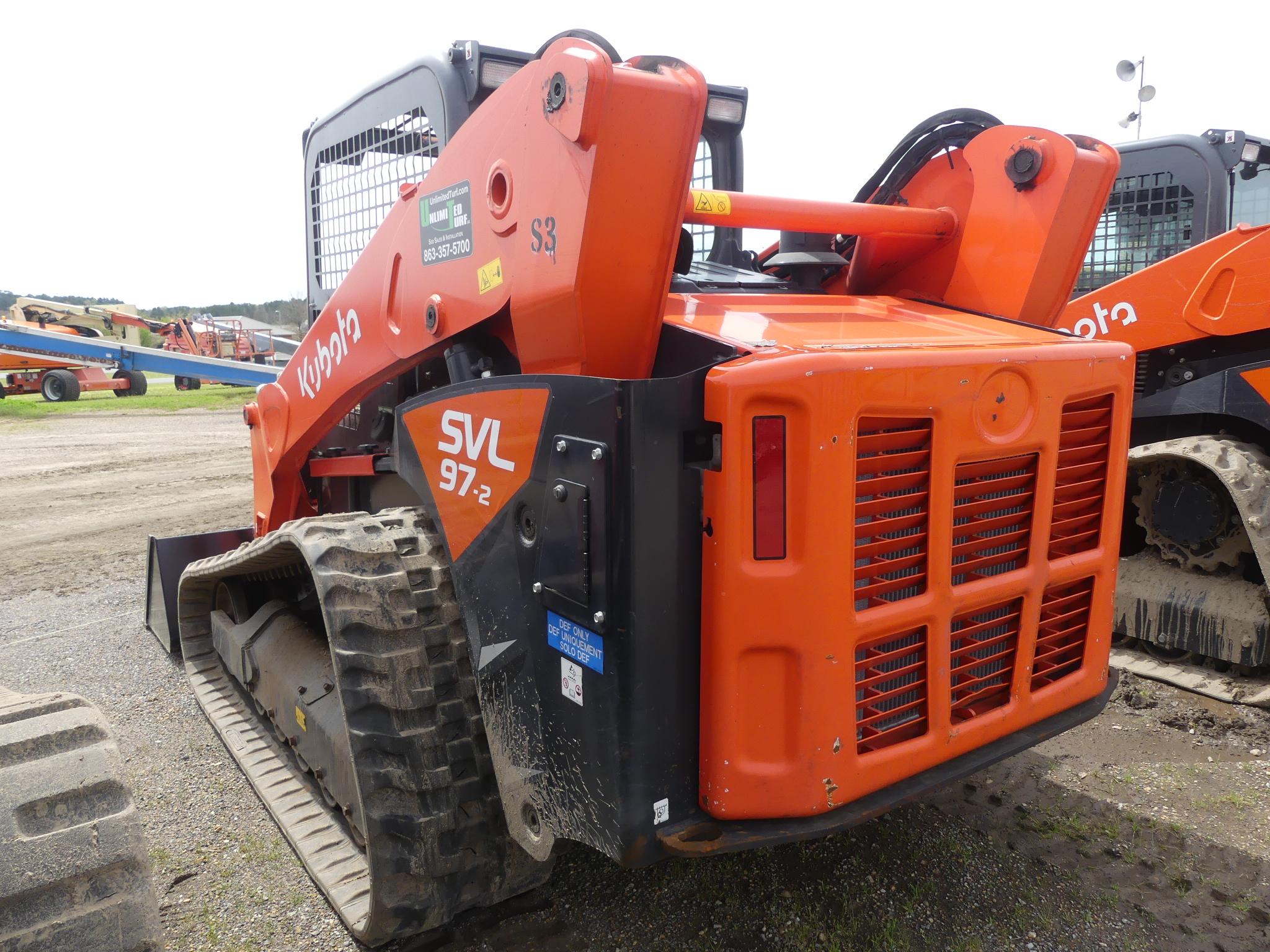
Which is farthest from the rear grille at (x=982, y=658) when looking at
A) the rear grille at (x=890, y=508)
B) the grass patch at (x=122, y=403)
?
the grass patch at (x=122, y=403)

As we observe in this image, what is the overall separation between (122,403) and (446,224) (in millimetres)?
19620

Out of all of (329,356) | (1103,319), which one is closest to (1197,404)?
(1103,319)

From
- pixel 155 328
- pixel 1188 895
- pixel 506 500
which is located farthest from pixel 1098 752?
pixel 155 328

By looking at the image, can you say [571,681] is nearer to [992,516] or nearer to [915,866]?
[992,516]

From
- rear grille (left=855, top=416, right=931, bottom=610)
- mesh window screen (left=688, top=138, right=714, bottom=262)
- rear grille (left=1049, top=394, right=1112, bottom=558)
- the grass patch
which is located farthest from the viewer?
the grass patch

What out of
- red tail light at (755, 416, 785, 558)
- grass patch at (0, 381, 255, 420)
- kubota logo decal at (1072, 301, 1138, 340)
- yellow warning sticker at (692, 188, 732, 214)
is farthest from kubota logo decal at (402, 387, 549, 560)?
grass patch at (0, 381, 255, 420)

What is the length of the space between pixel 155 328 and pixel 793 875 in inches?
1158

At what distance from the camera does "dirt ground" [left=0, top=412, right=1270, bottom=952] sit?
2254mm

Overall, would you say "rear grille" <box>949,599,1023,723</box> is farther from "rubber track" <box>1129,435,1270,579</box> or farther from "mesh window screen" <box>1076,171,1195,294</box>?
"mesh window screen" <box>1076,171,1195,294</box>

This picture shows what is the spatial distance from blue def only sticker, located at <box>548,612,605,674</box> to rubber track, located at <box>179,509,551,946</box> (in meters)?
0.47

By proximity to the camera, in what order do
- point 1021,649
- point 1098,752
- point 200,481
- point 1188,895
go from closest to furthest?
point 1021,649, point 1188,895, point 1098,752, point 200,481

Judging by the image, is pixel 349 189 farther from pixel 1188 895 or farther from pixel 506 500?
pixel 1188 895

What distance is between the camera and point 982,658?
6.86ft

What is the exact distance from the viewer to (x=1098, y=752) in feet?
10.6
